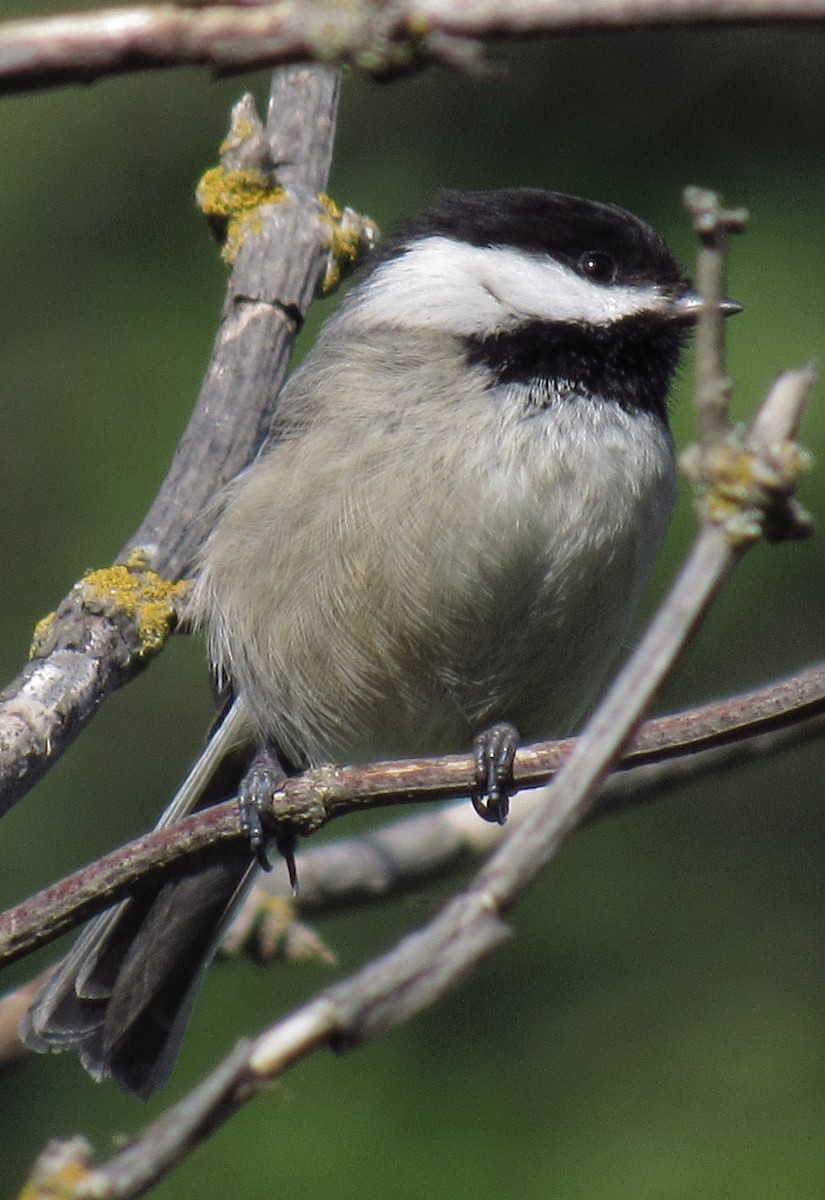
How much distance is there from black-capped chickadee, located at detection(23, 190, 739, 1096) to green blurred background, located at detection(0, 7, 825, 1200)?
0.28 metres

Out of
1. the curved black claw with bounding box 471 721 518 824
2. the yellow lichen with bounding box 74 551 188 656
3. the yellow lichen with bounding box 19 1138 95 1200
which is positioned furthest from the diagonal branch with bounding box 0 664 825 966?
the yellow lichen with bounding box 19 1138 95 1200

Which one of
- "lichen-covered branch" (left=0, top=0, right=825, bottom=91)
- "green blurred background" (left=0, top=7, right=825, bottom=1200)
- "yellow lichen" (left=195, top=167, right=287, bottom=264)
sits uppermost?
"lichen-covered branch" (left=0, top=0, right=825, bottom=91)

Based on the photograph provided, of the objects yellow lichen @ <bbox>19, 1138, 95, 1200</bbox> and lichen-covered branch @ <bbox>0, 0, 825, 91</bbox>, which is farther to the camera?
yellow lichen @ <bbox>19, 1138, 95, 1200</bbox>

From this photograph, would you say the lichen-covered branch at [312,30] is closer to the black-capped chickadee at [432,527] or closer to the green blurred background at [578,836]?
the black-capped chickadee at [432,527]

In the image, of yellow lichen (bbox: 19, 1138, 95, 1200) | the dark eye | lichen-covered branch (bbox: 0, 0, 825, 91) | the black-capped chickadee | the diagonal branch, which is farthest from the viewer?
the dark eye

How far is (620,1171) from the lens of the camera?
2562 millimetres

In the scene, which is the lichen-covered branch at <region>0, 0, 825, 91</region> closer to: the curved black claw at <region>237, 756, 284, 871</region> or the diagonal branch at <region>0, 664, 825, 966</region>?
the diagonal branch at <region>0, 664, 825, 966</region>

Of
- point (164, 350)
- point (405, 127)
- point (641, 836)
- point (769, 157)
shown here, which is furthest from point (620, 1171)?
point (405, 127)

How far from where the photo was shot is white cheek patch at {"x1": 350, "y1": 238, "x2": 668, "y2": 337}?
2.33 meters

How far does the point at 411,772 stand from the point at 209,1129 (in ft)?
2.97

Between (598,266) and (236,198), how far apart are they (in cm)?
61

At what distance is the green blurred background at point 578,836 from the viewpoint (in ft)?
8.73

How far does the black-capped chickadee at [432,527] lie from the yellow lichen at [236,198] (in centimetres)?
21

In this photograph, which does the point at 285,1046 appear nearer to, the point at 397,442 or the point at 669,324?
the point at 397,442
